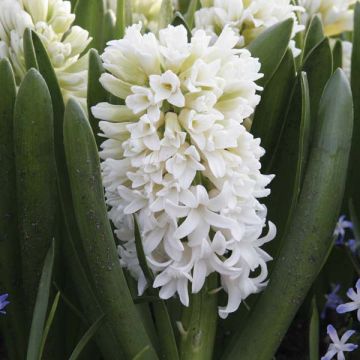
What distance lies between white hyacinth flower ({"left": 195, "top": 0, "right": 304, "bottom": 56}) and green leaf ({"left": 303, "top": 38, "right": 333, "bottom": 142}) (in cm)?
10

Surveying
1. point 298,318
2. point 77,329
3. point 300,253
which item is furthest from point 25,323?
point 298,318

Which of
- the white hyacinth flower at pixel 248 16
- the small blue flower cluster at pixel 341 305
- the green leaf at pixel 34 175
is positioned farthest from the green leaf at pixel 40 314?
the white hyacinth flower at pixel 248 16

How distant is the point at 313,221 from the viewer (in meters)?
0.96

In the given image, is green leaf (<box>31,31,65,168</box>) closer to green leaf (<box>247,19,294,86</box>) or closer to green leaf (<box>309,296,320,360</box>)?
green leaf (<box>247,19,294,86</box>)

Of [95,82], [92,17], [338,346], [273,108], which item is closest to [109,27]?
[92,17]

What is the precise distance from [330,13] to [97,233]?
0.74m

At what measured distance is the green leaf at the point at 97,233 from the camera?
0.83 m

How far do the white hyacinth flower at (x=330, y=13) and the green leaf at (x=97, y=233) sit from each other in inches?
27.8

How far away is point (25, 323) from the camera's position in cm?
112

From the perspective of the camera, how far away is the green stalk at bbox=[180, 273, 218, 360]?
968mm

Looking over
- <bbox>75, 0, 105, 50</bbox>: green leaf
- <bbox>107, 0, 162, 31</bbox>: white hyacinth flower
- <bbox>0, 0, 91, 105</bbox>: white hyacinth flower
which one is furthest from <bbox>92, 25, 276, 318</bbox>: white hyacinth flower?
<bbox>107, 0, 162, 31</bbox>: white hyacinth flower

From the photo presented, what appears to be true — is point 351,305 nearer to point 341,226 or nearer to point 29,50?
point 341,226

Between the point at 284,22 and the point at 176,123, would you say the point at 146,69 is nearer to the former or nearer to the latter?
the point at 176,123

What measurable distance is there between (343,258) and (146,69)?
27.1 inches
